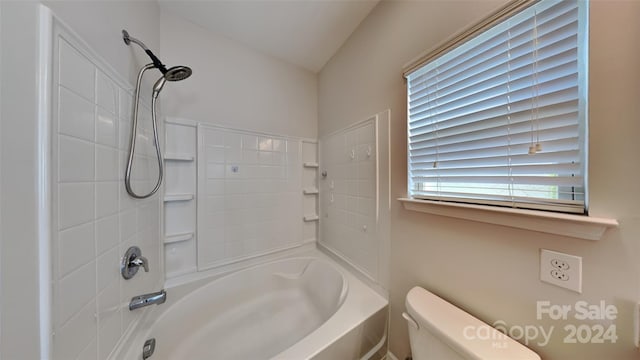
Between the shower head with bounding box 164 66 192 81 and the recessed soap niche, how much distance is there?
40cm

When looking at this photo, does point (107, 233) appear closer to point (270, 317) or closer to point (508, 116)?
point (270, 317)

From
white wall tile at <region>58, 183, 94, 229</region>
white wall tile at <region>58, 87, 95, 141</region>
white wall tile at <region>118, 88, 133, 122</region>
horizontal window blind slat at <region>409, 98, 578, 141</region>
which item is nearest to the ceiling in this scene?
white wall tile at <region>118, 88, 133, 122</region>

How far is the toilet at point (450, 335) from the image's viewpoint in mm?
610

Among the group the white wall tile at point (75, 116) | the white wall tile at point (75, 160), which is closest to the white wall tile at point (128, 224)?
the white wall tile at point (75, 160)

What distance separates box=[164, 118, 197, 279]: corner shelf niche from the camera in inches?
53.2

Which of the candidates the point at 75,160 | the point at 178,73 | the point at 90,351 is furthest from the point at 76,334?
the point at 178,73

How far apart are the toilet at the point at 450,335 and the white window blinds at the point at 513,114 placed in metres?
0.48

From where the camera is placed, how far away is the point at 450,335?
26.9 inches

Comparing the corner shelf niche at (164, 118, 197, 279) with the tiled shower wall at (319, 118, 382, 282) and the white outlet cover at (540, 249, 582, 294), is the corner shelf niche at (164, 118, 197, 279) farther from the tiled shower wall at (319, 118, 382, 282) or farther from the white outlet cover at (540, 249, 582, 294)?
the white outlet cover at (540, 249, 582, 294)

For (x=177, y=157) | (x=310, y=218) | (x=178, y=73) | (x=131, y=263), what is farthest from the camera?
(x=310, y=218)

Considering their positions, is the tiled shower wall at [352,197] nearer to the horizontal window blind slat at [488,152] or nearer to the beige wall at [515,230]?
the beige wall at [515,230]

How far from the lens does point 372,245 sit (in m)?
1.30

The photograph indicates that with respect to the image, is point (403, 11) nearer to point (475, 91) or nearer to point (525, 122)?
point (475, 91)

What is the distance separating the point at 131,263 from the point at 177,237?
1.68 ft
